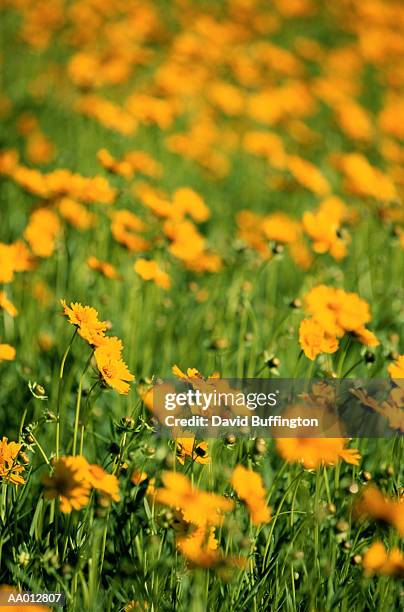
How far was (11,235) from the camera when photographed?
92.0 inches

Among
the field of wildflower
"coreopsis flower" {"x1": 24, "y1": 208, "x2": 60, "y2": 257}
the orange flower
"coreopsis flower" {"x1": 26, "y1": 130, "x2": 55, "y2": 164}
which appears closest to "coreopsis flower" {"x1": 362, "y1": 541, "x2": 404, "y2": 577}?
the field of wildflower

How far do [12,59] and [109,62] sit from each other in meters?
0.82

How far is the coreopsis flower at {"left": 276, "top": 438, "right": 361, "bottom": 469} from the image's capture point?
46.7 inches

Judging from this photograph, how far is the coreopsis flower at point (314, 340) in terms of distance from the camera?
1363mm

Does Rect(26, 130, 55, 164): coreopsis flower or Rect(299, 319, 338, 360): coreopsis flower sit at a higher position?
Rect(26, 130, 55, 164): coreopsis flower

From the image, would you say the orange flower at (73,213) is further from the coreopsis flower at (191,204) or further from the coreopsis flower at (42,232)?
the coreopsis flower at (191,204)

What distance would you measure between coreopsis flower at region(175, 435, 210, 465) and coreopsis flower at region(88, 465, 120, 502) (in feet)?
0.47

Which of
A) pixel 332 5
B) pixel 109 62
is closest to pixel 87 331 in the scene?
pixel 109 62

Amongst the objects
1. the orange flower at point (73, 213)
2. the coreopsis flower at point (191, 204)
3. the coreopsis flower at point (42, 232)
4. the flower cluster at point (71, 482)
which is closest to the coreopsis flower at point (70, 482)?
the flower cluster at point (71, 482)

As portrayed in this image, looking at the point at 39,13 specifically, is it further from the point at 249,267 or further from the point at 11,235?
the point at 249,267

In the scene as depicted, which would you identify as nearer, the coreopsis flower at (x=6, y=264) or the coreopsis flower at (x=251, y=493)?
the coreopsis flower at (x=251, y=493)

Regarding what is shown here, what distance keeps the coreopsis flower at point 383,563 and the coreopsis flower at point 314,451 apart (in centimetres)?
15

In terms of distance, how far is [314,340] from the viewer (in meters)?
1.38

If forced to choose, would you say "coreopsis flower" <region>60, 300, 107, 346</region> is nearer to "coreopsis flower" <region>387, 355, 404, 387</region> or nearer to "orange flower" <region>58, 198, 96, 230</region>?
"coreopsis flower" <region>387, 355, 404, 387</region>
